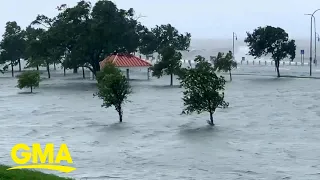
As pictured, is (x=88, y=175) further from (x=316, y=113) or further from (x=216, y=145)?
(x=316, y=113)

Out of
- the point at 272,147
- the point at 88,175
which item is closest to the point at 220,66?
the point at 272,147

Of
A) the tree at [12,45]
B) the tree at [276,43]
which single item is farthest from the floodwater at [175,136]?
the tree at [12,45]

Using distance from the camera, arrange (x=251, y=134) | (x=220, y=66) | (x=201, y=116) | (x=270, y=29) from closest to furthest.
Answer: (x=251, y=134) < (x=201, y=116) < (x=220, y=66) < (x=270, y=29)

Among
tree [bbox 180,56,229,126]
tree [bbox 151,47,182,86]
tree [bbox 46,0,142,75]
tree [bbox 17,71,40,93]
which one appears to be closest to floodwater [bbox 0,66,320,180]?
tree [bbox 180,56,229,126]

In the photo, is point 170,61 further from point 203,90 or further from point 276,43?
point 203,90

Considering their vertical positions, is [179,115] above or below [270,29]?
below

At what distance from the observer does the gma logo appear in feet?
60.1

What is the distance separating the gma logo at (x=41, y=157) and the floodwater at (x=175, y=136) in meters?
0.43

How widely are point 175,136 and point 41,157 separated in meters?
6.93

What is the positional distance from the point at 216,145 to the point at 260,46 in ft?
168

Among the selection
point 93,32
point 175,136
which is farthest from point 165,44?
point 175,136

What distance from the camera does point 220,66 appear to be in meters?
66.8

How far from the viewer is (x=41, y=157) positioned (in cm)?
2091

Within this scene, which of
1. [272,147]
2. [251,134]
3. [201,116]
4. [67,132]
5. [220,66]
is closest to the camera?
[272,147]
